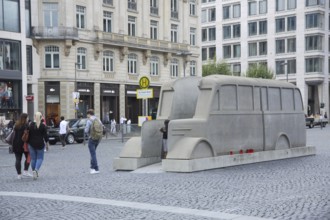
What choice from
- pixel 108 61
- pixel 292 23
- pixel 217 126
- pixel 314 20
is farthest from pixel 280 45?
pixel 217 126

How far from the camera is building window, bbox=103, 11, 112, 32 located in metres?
52.8

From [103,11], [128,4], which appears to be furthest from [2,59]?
[128,4]

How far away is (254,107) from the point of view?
61.7 feet

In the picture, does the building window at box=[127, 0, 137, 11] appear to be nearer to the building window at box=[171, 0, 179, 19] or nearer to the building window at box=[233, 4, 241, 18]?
the building window at box=[171, 0, 179, 19]

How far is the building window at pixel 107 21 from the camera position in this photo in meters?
52.8

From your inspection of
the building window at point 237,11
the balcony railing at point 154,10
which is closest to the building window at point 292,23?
the building window at point 237,11

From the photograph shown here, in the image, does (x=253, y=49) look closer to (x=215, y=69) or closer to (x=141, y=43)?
(x=215, y=69)

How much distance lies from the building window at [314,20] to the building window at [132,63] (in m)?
32.2

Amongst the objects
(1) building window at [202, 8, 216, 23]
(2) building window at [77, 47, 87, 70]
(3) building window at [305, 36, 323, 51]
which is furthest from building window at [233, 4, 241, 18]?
(2) building window at [77, 47, 87, 70]

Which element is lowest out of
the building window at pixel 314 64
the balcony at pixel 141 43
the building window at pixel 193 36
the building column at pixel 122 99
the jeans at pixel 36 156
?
the jeans at pixel 36 156

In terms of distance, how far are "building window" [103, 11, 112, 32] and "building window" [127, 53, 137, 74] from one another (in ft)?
11.7

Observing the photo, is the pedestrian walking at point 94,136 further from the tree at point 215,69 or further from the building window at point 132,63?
the tree at point 215,69

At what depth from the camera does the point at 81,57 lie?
5078 cm

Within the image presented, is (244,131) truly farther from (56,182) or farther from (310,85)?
(310,85)
